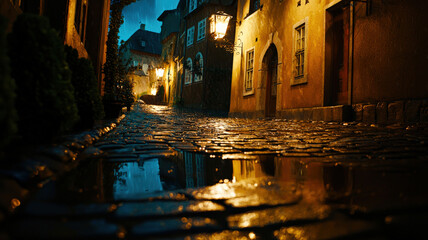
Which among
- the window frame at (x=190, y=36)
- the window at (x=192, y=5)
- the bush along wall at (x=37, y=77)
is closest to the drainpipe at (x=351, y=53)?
the bush along wall at (x=37, y=77)

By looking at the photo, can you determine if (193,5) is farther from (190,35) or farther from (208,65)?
(208,65)

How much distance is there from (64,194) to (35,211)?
272mm

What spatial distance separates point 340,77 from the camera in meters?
7.86

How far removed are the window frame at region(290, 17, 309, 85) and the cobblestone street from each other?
630 centimetres

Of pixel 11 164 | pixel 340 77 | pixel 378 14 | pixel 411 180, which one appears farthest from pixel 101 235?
pixel 340 77

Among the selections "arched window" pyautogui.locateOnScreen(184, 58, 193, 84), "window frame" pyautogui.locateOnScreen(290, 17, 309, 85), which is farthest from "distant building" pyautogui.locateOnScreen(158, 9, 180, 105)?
"window frame" pyautogui.locateOnScreen(290, 17, 309, 85)

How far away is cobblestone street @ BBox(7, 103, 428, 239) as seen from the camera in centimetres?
112

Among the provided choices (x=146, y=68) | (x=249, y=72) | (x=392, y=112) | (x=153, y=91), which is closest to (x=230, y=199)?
(x=392, y=112)

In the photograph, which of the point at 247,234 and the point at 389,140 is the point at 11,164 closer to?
the point at 247,234

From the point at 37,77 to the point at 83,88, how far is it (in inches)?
63.1

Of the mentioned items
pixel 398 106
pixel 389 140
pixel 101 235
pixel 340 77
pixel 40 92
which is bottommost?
pixel 101 235

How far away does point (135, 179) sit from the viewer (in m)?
1.94

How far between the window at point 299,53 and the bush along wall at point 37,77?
25.3 feet

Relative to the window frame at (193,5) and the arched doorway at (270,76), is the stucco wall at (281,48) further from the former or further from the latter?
the window frame at (193,5)
